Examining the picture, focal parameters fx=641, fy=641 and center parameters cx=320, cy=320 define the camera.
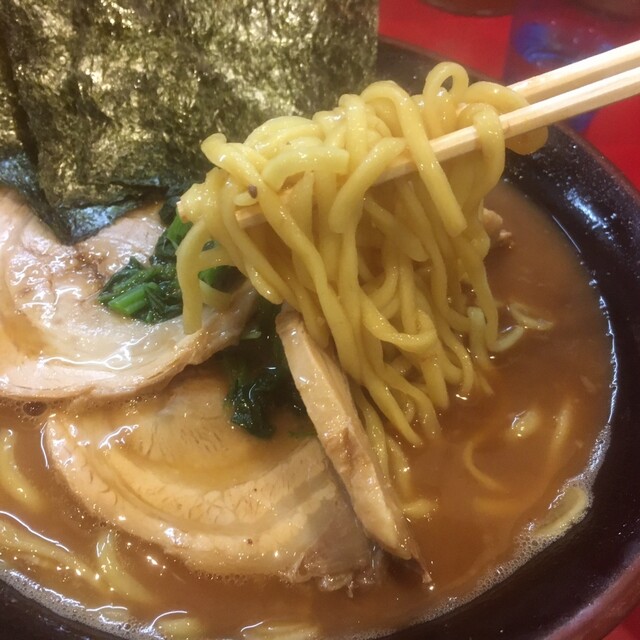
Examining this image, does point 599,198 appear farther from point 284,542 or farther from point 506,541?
point 284,542

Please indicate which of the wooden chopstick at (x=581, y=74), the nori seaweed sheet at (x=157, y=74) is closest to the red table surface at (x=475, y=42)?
the nori seaweed sheet at (x=157, y=74)

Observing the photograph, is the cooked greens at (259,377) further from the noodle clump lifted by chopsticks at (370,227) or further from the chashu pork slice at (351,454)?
the chashu pork slice at (351,454)

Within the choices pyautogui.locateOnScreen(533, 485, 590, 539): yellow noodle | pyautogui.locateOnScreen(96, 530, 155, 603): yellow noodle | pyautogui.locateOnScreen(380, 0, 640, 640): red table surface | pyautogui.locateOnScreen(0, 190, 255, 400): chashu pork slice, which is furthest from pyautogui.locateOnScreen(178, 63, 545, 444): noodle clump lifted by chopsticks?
pyautogui.locateOnScreen(380, 0, 640, 640): red table surface

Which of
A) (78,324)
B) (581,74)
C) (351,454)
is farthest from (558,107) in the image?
(78,324)

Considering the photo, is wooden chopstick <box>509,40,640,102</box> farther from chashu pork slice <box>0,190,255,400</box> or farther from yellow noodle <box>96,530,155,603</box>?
yellow noodle <box>96,530,155,603</box>

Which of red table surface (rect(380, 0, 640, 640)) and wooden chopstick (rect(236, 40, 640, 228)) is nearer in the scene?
wooden chopstick (rect(236, 40, 640, 228))
